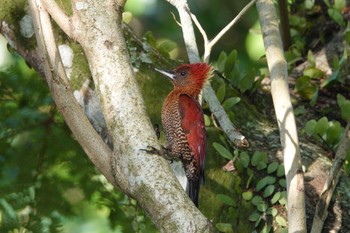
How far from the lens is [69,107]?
273cm

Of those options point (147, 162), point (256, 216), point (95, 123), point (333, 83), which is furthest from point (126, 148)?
point (333, 83)

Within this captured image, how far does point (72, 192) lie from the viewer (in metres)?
3.54

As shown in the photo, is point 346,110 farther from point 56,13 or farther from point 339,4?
point 56,13

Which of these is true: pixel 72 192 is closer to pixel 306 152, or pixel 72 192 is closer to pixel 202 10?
pixel 306 152

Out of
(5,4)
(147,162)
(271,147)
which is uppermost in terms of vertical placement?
(5,4)

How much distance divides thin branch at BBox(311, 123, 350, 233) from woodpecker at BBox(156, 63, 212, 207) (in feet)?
1.69

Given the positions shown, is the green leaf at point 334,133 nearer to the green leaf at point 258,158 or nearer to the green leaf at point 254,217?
the green leaf at point 258,158

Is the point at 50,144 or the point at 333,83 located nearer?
the point at 50,144

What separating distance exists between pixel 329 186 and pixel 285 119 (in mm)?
467

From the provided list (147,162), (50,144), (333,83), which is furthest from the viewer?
(333,83)

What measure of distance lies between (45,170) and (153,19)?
2167mm

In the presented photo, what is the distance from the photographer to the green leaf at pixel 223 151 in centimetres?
345

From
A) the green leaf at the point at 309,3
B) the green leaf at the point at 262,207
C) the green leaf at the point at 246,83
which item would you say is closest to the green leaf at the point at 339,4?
the green leaf at the point at 309,3

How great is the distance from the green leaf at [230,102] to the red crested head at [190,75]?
0.15m
